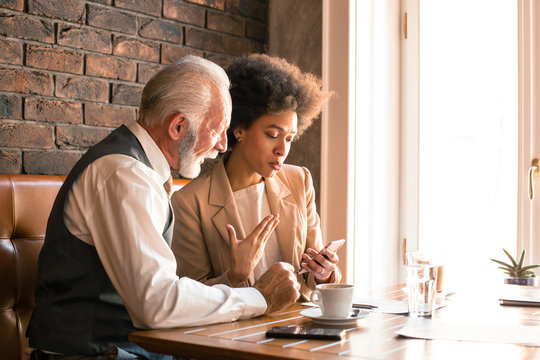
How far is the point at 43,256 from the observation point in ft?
5.18

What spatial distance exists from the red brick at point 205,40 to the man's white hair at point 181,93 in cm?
134

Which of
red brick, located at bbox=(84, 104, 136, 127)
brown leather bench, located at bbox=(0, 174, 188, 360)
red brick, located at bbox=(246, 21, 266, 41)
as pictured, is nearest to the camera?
brown leather bench, located at bbox=(0, 174, 188, 360)

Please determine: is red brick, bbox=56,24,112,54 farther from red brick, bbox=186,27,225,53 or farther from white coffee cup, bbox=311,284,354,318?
white coffee cup, bbox=311,284,354,318

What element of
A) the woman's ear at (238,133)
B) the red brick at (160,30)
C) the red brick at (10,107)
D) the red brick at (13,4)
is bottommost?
the woman's ear at (238,133)

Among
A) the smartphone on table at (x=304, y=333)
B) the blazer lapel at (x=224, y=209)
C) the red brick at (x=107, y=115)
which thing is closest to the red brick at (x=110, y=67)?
the red brick at (x=107, y=115)

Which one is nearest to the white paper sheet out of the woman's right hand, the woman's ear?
the woman's right hand

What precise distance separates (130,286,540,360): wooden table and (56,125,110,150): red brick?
1.34 m

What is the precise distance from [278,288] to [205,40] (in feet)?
6.14

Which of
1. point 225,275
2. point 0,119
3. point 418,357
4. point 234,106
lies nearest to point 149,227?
point 225,275

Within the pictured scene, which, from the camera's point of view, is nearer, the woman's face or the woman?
the woman

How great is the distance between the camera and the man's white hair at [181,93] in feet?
5.78

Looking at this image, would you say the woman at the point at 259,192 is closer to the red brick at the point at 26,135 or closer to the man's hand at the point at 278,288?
the man's hand at the point at 278,288

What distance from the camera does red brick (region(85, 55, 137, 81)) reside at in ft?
8.62

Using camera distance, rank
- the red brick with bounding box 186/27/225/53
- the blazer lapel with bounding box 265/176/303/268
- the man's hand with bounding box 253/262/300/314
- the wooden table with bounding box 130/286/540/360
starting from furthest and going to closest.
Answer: the red brick with bounding box 186/27/225/53
the blazer lapel with bounding box 265/176/303/268
the man's hand with bounding box 253/262/300/314
the wooden table with bounding box 130/286/540/360
